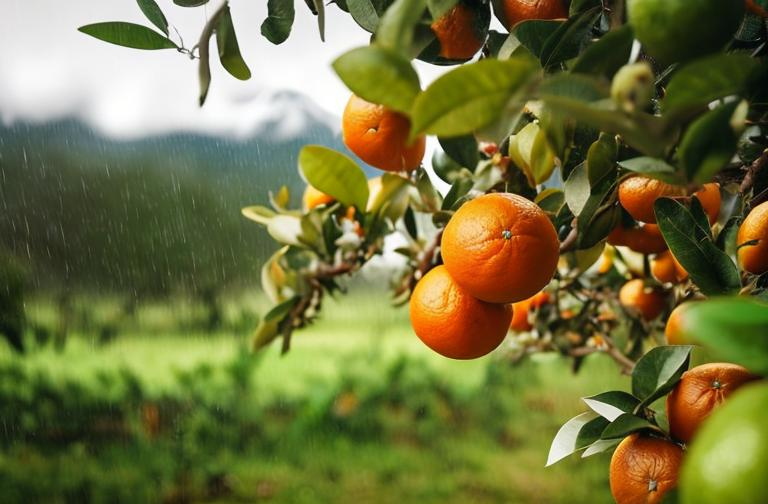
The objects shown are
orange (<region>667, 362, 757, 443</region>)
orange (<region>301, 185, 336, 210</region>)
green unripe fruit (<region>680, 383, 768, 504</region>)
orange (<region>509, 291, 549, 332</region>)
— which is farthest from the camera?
orange (<region>509, 291, 549, 332</region>)

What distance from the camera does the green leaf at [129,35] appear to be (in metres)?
0.37

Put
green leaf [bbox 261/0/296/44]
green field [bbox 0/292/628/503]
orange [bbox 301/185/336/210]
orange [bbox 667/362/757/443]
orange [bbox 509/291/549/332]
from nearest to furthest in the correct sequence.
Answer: orange [bbox 667/362/757/443] → green leaf [bbox 261/0/296/44] → orange [bbox 301/185/336/210] → orange [bbox 509/291/549/332] → green field [bbox 0/292/628/503]

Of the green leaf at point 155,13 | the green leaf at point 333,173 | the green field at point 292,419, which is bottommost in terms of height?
the green field at point 292,419

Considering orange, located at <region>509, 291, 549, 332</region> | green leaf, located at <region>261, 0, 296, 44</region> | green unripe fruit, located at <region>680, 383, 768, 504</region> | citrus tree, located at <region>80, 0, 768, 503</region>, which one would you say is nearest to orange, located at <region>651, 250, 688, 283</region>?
citrus tree, located at <region>80, 0, 768, 503</region>

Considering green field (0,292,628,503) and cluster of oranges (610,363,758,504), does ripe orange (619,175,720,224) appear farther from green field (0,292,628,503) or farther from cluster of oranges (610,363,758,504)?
green field (0,292,628,503)

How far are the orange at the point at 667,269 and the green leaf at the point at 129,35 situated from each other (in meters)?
0.52

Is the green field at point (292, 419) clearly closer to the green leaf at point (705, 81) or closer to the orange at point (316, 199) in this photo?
the orange at point (316, 199)

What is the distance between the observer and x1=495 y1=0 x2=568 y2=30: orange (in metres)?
0.36

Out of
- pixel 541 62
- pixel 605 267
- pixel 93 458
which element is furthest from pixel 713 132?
pixel 93 458

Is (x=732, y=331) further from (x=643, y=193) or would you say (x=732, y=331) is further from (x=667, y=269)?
(x=667, y=269)

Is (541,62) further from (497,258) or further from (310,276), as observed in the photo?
(310,276)

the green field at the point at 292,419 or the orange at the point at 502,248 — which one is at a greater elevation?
the orange at the point at 502,248

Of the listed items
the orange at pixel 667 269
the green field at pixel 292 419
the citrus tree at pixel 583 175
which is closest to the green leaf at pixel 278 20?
the citrus tree at pixel 583 175

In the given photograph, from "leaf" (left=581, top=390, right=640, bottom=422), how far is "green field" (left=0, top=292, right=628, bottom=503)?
1150 mm
